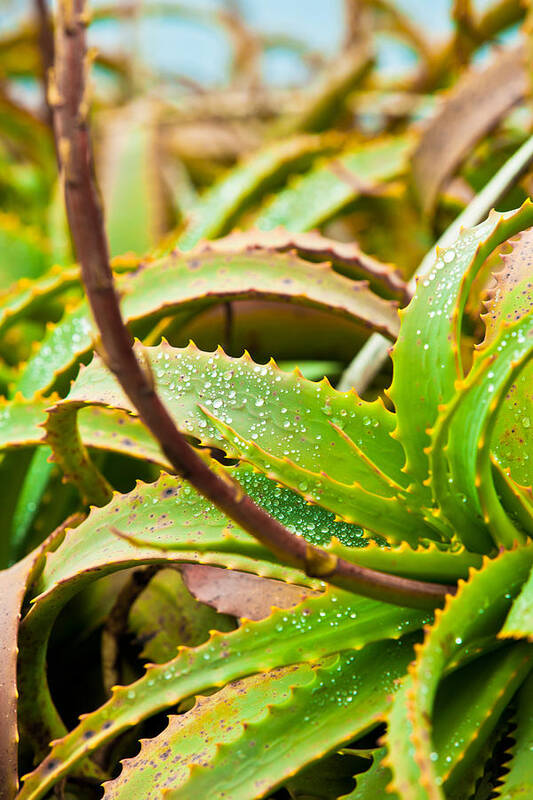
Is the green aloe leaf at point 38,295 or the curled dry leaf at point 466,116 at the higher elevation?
the curled dry leaf at point 466,116

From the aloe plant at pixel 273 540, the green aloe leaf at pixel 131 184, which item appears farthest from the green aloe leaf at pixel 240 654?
the green aloe leaf at pixel 131 184

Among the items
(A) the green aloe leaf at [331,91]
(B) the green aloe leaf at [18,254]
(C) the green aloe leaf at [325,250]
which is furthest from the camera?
(A) the green aloe leaf at [331,91]

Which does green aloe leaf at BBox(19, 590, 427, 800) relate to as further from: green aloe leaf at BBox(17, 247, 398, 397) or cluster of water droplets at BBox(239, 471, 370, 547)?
green aloe leaf at BBox(17, 247, 398, 397)

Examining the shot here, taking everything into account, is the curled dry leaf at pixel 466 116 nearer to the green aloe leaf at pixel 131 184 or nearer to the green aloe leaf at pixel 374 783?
the green aloe leaf at pixel 131 184

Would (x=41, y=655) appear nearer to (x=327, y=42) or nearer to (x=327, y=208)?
(x=327, y=208)

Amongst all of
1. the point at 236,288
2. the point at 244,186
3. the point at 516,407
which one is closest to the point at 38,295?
the point at 236,288

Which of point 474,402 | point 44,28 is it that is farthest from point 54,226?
point 474,402
